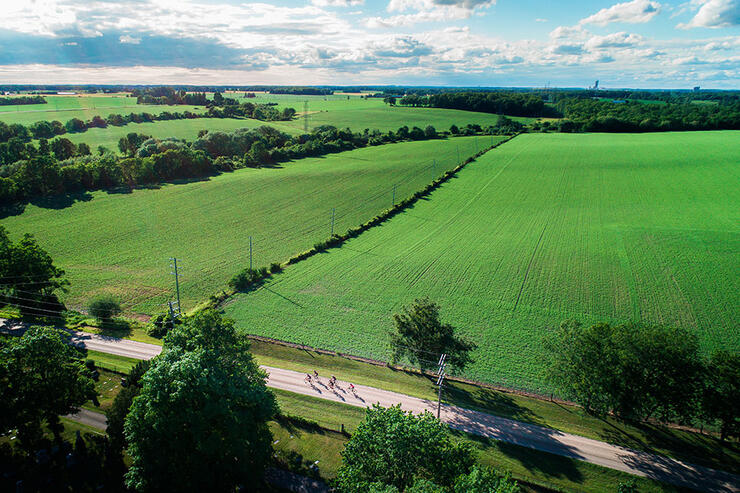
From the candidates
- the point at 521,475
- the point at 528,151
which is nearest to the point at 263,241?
the point at 521,475

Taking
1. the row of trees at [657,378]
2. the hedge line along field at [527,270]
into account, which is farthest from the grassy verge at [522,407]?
the hedge line along field at [527,270]

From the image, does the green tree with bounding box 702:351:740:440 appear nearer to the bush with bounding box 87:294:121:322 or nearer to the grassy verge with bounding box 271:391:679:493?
the grassy verge with bounding box 271:391:679:493

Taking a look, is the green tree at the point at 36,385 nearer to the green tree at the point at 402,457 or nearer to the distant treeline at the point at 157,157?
the green tree at the point at 402,457

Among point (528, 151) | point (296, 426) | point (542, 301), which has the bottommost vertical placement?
point (296, 426)

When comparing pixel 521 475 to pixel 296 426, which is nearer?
pixel 521 475

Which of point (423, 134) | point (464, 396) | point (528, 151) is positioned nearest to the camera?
point (464, 396)

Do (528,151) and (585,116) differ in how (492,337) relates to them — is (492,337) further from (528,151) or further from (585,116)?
(585,116)

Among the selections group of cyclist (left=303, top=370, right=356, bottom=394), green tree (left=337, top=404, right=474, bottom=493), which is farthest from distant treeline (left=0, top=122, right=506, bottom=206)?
green tree (left=337, top=404, right=474, bottom=493)
